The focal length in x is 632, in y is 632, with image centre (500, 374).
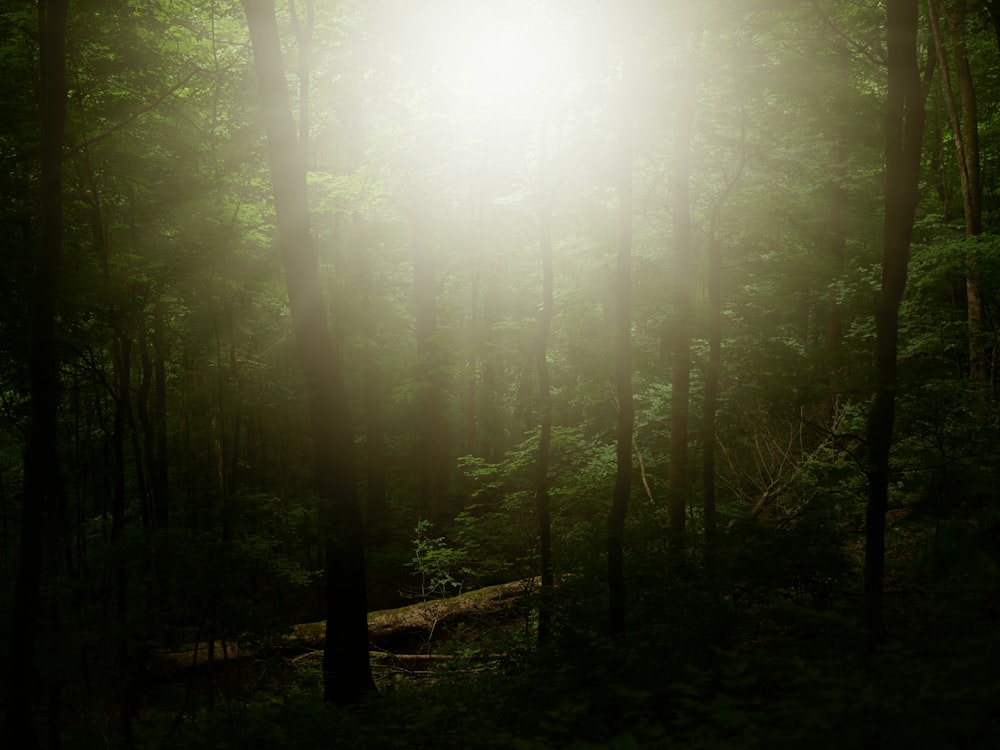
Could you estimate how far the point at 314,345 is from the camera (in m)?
→ 8.46

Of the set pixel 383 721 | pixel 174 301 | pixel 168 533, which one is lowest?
pixel 383 721

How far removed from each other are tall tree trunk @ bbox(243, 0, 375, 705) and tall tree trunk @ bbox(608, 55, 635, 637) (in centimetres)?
329

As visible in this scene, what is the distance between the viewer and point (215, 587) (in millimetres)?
6660

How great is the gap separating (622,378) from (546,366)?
302 centimetres

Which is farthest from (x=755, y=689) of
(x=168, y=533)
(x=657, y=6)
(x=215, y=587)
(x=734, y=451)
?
(x=657, y=6)

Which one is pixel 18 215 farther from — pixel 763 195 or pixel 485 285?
pixel 485 285

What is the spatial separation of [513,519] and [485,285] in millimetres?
13174

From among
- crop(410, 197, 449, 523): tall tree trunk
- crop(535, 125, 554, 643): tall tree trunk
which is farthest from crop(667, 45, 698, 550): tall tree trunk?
crop(410, 197, 449, 523): tall tree trunk

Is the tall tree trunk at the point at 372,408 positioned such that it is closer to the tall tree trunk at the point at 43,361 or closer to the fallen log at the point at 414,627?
the fallen log at the point at 414,627

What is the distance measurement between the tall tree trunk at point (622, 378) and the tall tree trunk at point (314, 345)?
10.8ft

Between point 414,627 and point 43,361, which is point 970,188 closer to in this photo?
point 414,627

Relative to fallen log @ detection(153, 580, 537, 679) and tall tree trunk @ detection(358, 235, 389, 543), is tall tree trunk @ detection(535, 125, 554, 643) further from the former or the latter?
tall tree trunk @ detection(358, 235, 389, 543)

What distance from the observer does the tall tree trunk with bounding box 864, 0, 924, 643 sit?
20.4 ft

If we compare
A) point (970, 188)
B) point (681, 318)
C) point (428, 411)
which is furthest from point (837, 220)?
point (428, 411)
